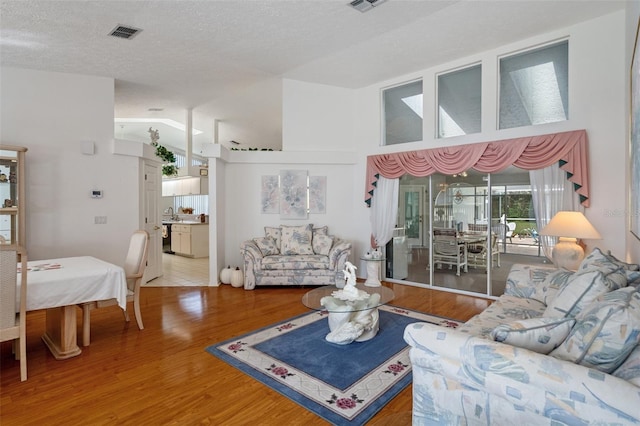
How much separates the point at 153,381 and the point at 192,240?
20.5 ft

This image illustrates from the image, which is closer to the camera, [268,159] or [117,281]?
[117,281]

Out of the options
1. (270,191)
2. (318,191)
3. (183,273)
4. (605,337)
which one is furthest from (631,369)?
(183,273)

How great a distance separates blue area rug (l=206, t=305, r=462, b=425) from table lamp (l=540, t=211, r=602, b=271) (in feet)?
4.51

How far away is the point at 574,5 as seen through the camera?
356 centimetres

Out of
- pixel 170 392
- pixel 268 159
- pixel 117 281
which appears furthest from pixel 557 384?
pixel 268 159

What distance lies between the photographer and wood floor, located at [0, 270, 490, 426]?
2083mm

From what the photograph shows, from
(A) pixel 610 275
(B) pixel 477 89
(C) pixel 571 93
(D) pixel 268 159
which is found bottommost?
(A) pixel 610 275

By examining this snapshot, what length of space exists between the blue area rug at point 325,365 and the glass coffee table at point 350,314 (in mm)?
84

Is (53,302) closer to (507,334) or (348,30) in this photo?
(507,334)

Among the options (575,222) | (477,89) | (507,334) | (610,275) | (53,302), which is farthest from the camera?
(477,89)

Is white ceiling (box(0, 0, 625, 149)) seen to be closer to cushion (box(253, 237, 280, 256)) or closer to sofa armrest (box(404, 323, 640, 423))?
cushion (box(253, 237, 280, 256))

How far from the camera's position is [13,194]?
4254 mm

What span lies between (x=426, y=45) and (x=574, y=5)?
1581 mm

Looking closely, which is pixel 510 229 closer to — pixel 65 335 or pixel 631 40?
pixel 631 40
